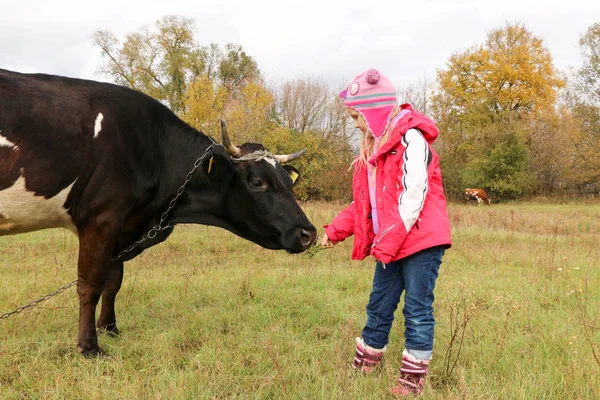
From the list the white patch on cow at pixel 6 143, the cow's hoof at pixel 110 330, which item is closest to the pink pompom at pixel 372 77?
the white patch on cow at pixel 6 143

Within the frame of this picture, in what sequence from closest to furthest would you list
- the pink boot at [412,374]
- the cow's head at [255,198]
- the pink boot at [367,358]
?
the pink boot at [412,374] < the pink boot at [367,358] < the cow's head at [255,198]

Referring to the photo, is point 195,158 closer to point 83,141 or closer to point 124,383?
point 83,141

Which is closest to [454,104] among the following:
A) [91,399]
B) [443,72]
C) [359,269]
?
[443,72]

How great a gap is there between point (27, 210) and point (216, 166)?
5.26ft

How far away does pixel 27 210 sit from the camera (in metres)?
3.54

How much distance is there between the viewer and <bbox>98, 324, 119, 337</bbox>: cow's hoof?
13.3 ft

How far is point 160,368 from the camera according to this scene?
10.6 ft

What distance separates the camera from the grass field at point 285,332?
2838 mm

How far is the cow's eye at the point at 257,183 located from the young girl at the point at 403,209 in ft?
4.22

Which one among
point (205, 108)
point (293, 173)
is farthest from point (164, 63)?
point (293, 173)

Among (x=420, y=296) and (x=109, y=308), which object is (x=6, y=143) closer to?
(x=109, y=308)

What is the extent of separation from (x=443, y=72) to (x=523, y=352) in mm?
35611

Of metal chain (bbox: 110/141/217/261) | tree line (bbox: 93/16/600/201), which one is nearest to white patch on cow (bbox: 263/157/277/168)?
metal chain (bbox: 110/141/217/261)

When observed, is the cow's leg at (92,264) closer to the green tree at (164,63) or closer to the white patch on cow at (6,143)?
the white patch on cow at (6,143)
